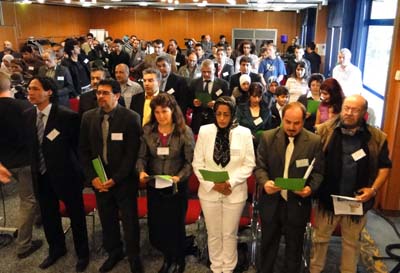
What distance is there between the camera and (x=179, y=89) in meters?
4.31

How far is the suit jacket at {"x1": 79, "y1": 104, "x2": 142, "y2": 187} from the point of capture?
2.71 meters

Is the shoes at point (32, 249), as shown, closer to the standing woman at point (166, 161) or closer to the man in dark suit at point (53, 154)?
the man in dark suit at point (53, 154)

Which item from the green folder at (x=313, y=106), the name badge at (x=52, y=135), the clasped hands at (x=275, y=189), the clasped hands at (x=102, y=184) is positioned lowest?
the clasped hands at (x=102, y=184)

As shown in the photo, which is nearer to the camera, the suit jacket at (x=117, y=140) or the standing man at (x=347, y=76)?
the suit jacket at (x=117, y=140)

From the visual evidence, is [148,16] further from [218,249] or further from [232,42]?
[218,249]

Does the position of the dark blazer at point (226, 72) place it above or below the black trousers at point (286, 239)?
above

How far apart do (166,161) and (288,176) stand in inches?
35.9

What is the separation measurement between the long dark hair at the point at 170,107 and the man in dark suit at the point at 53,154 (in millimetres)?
705

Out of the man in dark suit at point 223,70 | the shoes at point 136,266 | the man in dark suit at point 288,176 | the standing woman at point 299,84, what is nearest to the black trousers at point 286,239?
the man in dark suit at point 288,176

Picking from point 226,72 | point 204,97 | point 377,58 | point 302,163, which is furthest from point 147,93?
point 377,58

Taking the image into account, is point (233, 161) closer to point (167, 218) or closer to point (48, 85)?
point (167, 218)

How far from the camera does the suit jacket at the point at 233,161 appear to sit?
2633 millimetres

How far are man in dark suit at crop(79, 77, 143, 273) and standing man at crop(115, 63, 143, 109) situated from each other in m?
1.37

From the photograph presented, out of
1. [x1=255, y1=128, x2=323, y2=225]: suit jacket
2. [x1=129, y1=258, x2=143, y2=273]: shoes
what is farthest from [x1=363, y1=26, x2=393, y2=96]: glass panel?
[x1=129, y1=258, x2=143, y2=273]: shoes
